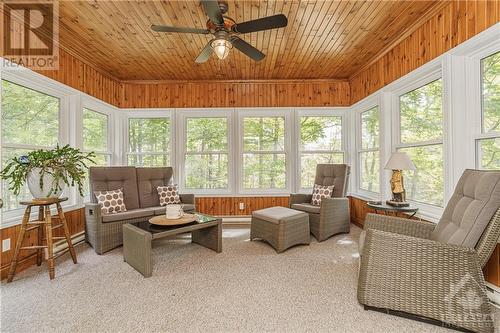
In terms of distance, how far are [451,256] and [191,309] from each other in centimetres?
187

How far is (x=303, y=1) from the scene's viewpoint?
94.0 inches

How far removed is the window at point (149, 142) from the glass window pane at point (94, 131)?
45cm

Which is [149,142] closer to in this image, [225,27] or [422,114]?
[225,27]

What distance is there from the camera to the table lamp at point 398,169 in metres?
2.77

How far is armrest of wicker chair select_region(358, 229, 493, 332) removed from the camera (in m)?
1.56

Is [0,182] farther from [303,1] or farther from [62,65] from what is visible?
[303,1]

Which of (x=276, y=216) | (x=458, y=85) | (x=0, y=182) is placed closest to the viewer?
(x=458, y=85)

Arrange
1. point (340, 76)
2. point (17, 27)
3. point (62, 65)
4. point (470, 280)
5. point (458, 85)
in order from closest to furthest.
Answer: point (470, 280), point (458, 85), point (17, 27), point (62, 65), point (340, 76)

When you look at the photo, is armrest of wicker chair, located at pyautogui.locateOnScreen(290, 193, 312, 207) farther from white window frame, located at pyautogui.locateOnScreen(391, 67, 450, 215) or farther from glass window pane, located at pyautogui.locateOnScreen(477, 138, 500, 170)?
glass window pane, located at pyautogui.locateOnScreen(477, 138, 500, 170)

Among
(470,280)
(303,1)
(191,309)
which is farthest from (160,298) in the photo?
(303,1)

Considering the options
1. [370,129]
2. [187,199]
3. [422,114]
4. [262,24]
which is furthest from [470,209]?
[187,199]

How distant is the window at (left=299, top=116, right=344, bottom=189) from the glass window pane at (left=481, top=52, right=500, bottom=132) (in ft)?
8.43

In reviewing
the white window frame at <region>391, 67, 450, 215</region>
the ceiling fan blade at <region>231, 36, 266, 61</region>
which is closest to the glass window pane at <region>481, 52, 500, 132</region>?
the white window frame at <region>391, 67, 450, 215</region>

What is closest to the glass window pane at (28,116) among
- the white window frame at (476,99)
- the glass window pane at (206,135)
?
the glass window pane at (206,135)
